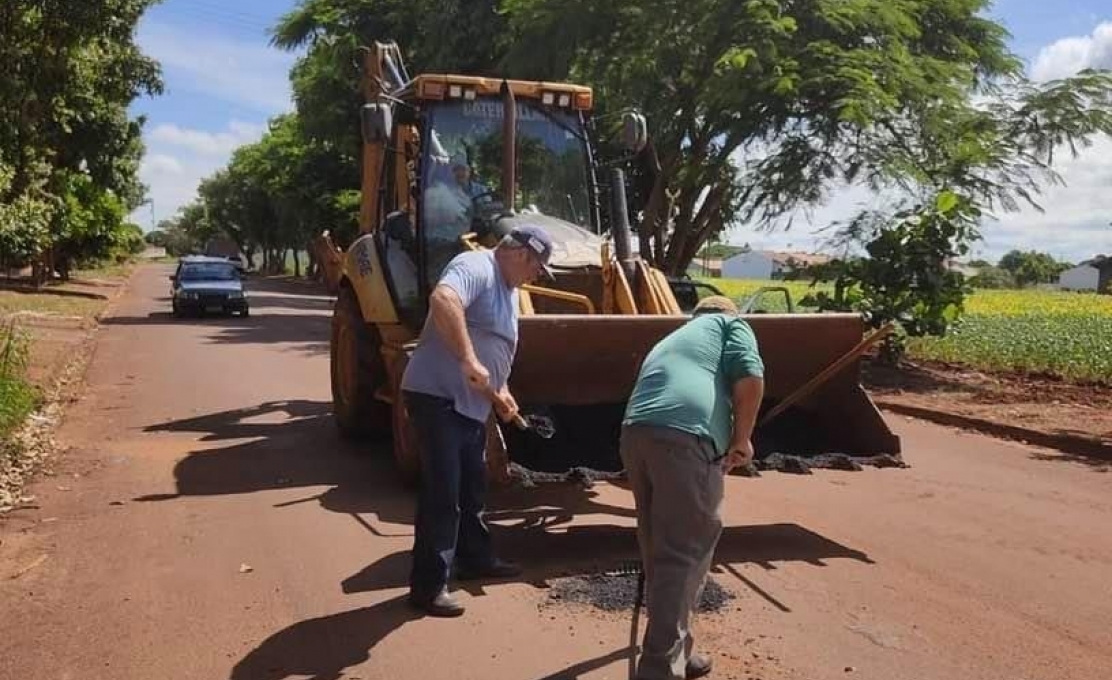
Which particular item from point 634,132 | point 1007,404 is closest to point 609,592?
point 634,132

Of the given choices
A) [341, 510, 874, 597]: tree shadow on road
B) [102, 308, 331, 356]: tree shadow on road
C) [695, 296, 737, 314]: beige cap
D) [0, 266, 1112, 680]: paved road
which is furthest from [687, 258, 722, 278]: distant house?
[695, 296, 737, 314]: beige cap

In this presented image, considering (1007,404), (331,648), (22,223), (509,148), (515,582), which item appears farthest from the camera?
(22,223)

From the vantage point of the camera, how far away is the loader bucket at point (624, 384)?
22.9 ft

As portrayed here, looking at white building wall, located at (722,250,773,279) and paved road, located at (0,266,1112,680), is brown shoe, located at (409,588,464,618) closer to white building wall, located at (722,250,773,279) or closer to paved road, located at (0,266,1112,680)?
paved road, located at (0,266,1112,680)

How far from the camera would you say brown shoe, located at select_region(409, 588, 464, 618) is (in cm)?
523

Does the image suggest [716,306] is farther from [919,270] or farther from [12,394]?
[919,270]

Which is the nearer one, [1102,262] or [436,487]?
[436,487]

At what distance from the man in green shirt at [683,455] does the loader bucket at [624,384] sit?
8.28 feet

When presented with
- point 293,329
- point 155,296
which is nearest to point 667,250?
point 293,329

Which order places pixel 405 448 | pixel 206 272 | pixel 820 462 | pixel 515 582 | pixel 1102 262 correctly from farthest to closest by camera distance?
pixel 1102 262, pixel 206 272, pixel 405 448, pixel 820 462, pixel 515 582

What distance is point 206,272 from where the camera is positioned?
2933 cm

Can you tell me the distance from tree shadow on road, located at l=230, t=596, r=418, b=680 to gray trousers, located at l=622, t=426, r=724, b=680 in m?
1.31

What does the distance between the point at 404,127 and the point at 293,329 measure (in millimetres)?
16602

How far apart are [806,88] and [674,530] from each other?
12397 mm
